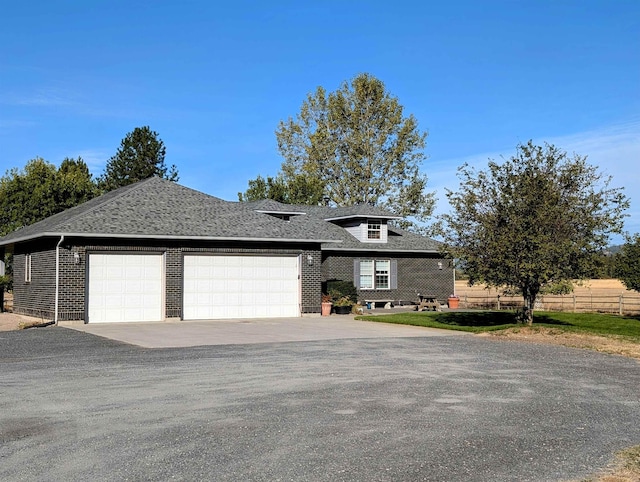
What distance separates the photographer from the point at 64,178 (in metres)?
53.8

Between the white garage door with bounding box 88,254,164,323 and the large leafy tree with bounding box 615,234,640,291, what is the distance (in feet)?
67.6

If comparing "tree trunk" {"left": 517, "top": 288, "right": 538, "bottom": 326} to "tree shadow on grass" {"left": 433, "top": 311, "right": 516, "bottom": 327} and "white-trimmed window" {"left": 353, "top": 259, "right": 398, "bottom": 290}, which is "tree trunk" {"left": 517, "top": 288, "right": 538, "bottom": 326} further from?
"white-trimmed window" {"left": 353, "top": 259, "right": 398, "bottom": 290}

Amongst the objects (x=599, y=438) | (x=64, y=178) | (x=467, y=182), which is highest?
(x=64, y=178)

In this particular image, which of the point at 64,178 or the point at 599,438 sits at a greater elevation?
the point at 64,178

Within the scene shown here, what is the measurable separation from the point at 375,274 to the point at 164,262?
1492 cm

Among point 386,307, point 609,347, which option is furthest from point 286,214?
point 609,347

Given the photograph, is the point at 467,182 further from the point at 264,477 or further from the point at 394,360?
the point at 264,477

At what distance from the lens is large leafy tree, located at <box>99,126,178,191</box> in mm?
58188

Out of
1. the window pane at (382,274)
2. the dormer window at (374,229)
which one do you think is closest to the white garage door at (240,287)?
the window pane at (382,274)

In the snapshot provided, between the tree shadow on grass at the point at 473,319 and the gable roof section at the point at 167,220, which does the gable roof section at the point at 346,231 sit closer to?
the gable roof section at the point at 167,220

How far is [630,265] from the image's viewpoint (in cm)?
3241

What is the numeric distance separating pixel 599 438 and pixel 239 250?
20332 millimetres

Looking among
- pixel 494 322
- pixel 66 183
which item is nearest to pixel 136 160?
pixel 66 183

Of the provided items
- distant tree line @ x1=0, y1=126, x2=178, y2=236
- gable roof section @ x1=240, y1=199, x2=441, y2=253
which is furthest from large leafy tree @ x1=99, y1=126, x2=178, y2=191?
gable roof section @ x1=240, y1=199, x2=441, y2=253
